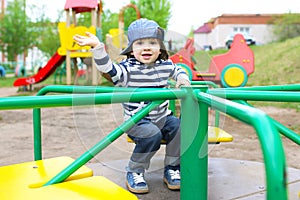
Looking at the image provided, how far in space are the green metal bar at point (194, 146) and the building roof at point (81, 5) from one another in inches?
276

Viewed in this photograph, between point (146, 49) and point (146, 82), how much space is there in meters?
0.16

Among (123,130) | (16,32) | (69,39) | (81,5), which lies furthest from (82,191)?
(16,32)

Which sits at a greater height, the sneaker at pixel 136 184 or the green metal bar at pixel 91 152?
the green metal bar at pixel 91 152

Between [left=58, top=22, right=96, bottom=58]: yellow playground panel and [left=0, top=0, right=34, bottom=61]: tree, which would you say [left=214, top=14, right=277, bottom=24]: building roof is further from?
[left=58, top=22, right=96, bottom=58]: yellow playground panel

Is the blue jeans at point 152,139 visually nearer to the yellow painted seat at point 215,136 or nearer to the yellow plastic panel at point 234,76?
the yellow painted seat at point 215,136

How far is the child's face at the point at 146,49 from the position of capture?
5.24ft

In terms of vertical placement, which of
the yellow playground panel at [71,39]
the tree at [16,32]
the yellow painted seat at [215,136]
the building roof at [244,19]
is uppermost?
the building roof at [244,19]

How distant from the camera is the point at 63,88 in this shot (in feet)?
5.02

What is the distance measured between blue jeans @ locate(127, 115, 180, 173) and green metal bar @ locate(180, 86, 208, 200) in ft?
1.31

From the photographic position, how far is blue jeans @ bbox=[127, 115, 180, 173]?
5.32 feet

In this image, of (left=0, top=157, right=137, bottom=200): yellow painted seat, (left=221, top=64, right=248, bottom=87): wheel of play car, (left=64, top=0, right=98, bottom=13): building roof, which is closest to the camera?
(left=0, top=157, right=137, bottom=200): yellow painted seat

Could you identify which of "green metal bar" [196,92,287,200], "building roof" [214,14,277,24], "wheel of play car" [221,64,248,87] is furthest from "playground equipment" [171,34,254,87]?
"building roof" [214,14,277,24]

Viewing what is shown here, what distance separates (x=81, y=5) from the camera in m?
8.10

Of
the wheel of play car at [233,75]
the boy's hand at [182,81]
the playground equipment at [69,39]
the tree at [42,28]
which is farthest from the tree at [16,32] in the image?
the boy's hand at [182,81]
